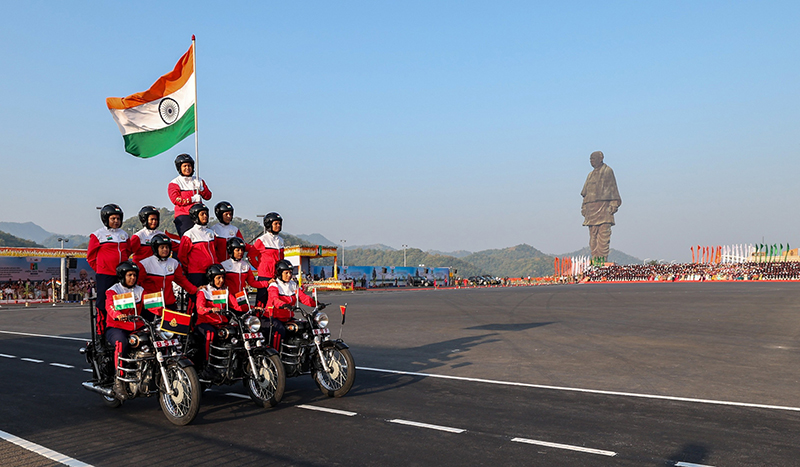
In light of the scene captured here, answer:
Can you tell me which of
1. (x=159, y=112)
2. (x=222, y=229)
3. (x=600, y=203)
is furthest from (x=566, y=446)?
(x=600, y=203)

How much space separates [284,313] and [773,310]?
75.1 ft

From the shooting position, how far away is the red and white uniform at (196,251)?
880 cm

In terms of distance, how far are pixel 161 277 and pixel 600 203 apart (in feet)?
649

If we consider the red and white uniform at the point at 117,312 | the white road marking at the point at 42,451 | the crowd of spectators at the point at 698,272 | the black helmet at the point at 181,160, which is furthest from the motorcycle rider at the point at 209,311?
the crowd of spectators at the point at 698,272

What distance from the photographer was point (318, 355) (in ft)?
27.8

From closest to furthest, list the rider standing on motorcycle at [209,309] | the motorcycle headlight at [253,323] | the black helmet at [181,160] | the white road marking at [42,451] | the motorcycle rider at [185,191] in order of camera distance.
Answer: the white road marking at [42,451] < the motorcycle headlight at [253,323] < the rider standing on motorcycle at [209,309] < the motorcycle rider at [185,191] < the black helmet at [181,160]

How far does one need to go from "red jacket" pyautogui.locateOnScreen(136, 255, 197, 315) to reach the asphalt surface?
5.03 feet

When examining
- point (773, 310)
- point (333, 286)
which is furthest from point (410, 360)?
point (333, 286)

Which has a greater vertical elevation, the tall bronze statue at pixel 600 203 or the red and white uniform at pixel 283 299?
the tall bronze statue at pixel 600 203

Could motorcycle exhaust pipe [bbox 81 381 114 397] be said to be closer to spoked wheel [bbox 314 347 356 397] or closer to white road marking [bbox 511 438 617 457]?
spoked wheel [bbox 314 347 356 397]

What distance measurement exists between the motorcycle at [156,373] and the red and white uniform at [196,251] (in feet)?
4.41

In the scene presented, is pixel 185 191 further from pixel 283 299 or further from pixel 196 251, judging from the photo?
pixel 283 299

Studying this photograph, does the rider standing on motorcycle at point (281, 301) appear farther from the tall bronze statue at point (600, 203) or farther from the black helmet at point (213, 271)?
the tall bronze statue at point (600, 203)

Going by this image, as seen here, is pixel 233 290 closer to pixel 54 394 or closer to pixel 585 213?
pixel 54 394
